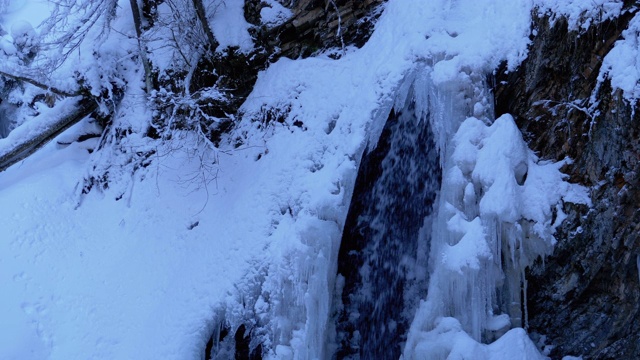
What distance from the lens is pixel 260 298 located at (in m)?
5.14

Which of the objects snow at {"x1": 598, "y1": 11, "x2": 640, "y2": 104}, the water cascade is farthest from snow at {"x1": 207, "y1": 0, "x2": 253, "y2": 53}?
snow at {"x1": 598, "y1": 11, "x2": 640, "y2": 104}

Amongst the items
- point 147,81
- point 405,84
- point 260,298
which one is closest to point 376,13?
point 405,84

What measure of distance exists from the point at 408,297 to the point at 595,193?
6.13ft

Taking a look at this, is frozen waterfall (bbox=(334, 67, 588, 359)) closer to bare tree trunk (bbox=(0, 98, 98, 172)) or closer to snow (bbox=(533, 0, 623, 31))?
snow (bbox=(533, 0, 623, 31))

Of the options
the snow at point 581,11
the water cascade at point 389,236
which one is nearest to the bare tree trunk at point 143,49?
the water cascade at point 389,236

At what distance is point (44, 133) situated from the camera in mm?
6570

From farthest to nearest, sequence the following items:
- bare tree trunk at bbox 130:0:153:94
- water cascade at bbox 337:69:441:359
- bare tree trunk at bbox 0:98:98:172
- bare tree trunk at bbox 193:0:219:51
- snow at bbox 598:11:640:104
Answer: bare tree trunk at bbox 0:98:98:172 < bare tree trunk at bbox 130:0:153:94 < bare tree trunk at bbox 193:0:219:51 < water cascade at bbox 337:69:441:359 < snow at bbox 598:11:640:104

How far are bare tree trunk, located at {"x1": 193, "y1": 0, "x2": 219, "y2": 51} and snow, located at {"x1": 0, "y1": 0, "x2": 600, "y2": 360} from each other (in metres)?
0.21

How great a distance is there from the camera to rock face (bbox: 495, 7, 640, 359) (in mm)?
4406

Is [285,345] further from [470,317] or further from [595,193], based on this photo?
[595,193]

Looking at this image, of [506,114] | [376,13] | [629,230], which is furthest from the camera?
→ [376,13]

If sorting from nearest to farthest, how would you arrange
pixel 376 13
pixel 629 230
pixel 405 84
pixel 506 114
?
pixel 629 230 → pixel 506 114 → pixel 405 84 → pixel 376 13

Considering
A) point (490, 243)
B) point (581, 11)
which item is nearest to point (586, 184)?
point (490, 243)

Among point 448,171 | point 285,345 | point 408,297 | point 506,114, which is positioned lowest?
point 285,345
